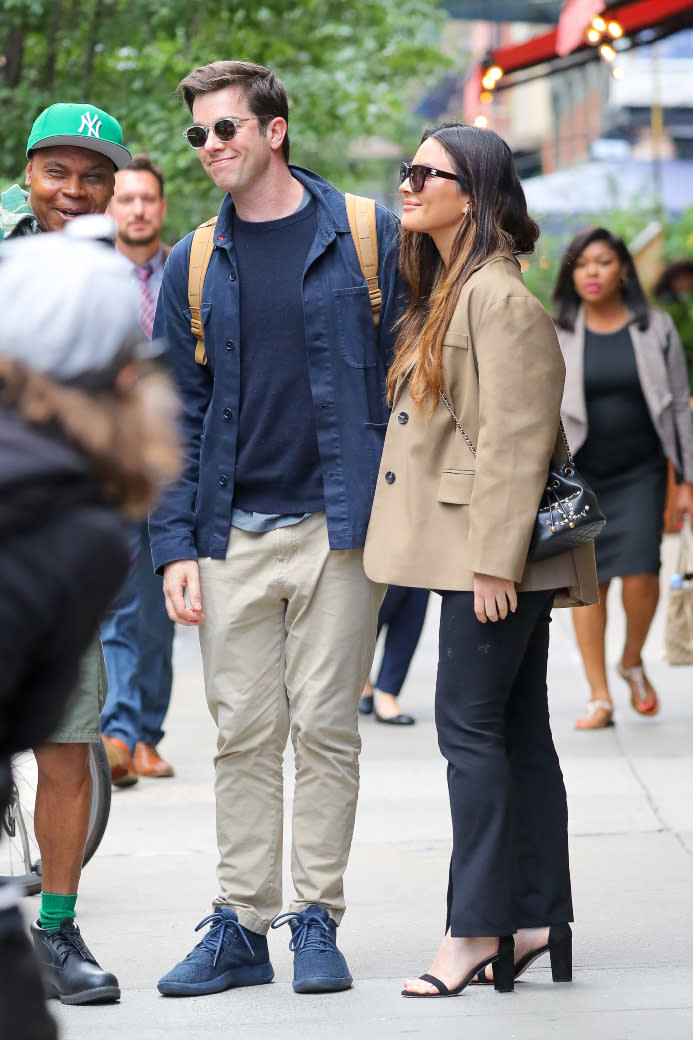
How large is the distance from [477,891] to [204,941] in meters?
0.73

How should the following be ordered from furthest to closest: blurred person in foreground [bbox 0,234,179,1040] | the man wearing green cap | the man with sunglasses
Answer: the man with sunglasses
the man wearing green cap
blurred person in foreground [bbox 0,234,179,1040]

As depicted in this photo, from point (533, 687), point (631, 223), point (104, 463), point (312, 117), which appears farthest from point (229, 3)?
point (631, 223)

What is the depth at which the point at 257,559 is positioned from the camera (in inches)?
164

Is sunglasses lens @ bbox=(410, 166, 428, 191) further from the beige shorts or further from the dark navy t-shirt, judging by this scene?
the beige shorts

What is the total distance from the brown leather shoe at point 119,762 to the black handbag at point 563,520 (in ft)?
9.43

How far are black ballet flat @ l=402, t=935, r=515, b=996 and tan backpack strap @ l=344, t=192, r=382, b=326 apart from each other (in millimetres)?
1574

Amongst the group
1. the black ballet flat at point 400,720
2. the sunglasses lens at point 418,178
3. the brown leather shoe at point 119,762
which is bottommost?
the black ballet flat at point 400,720

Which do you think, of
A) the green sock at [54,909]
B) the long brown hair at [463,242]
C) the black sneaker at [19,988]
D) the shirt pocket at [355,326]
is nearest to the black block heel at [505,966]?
the green sock at [54,909]

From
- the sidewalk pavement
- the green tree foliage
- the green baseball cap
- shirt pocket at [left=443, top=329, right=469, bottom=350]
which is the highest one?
the green tree foliage

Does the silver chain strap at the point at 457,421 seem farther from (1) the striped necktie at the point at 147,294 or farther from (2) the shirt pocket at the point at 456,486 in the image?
(1) the striped necktie at the point at 147,294

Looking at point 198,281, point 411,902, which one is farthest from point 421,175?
point 411,902

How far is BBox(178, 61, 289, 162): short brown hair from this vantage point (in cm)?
416

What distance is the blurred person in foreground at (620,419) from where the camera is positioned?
24.5 ft

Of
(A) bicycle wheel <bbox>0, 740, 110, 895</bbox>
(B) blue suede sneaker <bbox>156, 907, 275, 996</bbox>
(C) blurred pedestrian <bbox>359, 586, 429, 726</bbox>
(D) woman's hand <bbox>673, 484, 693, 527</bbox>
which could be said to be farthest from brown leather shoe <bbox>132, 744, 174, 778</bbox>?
(B) blue suede sneaker <bbox>156, 907, 275, 996</bbox>
